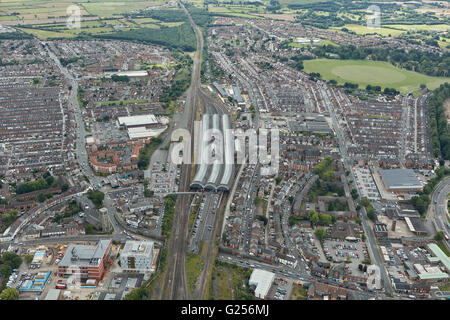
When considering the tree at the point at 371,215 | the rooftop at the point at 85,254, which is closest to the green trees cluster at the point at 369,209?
the tree at the point at 371,215

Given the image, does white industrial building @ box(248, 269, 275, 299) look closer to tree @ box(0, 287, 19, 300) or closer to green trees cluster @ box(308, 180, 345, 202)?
green trees cluster @ box(308, 180, 345, 202)

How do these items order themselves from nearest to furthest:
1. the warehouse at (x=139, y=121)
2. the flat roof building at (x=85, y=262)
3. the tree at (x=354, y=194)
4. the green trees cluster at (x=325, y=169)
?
1. the flat roof building at (x=85, y=262)
2. the tree at (x=354, y=194)
3. the green trees cluster at (x=325, y=169)
4. the warehouse at (x=139, y=121)

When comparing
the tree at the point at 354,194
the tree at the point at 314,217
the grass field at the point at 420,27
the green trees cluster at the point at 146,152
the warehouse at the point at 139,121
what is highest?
the grass field at the point at 420,27

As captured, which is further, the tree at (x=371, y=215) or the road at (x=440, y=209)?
the tree at (x=371, y=215)

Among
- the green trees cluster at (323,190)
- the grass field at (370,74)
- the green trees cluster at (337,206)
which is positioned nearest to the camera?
the green trees cluster at (337,206)

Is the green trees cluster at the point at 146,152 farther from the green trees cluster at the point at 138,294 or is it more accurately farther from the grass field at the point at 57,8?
the grass field at the point at 57,8

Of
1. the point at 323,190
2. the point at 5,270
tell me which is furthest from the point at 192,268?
the point at 323,190

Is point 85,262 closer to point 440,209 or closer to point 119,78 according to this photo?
point 440,209

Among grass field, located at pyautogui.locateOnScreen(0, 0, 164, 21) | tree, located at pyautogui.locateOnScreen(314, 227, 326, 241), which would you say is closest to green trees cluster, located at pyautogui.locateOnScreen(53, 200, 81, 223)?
tree, located at pyautogui.locateOnScreen(314, 227, 326, 241)
